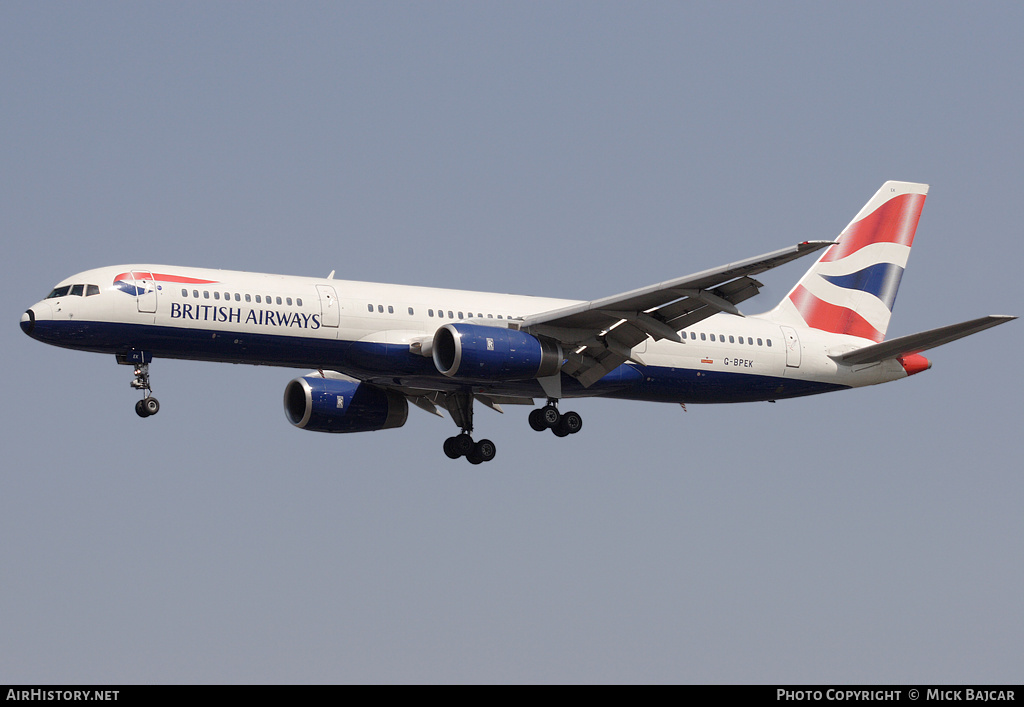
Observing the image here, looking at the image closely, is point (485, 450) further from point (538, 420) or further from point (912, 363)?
point (912, 363)

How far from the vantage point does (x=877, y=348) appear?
4369 centimetres

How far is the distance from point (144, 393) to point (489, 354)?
32.0ft

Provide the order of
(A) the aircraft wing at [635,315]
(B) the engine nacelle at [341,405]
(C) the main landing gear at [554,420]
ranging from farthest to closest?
1. (B) the engine nacelle at [341,405]
2. (C) the main landing gear at [554,420]
3. (A) the aircraft wing at [635,315]

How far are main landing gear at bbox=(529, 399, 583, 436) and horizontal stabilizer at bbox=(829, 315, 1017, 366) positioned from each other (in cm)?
917

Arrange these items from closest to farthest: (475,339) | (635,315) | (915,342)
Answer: (475,339) → (635,315) → (915,342)

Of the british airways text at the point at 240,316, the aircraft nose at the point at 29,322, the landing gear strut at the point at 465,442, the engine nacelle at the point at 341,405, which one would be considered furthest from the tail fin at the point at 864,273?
the aircraft nose at the point at 29,322

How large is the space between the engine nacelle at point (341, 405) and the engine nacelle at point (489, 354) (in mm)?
6928

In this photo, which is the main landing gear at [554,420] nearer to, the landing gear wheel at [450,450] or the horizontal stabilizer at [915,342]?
the landing gear wheel at [450,450]

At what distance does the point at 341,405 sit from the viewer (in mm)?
44781

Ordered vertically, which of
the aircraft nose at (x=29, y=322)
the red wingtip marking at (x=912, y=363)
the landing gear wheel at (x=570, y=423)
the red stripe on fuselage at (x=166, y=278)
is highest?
the red stripe on fuselage at (x=166, y=278)

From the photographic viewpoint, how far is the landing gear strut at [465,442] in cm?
4522

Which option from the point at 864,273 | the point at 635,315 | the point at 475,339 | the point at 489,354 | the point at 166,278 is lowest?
the point at 489,354

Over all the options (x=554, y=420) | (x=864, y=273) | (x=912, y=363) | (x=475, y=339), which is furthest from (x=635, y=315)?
(x=864, y=273)
